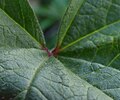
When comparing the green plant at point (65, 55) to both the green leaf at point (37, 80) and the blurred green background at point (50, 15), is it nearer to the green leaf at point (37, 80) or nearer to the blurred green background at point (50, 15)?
the green leaf at point (37, 80)

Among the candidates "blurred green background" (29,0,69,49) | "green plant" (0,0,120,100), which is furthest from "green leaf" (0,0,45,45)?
"blurred green background" (29,0,69,49)

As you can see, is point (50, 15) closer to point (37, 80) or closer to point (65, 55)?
point (65, 55)

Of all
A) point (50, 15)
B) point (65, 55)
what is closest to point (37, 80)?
point (65, 55)

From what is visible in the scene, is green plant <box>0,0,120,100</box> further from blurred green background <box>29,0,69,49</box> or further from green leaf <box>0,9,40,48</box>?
blurred green background <box>29,0,69,49</box>

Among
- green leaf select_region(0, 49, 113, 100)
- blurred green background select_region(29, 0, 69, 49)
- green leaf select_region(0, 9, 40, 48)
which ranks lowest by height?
blurred green background select_region(29, 0, 69, 49)

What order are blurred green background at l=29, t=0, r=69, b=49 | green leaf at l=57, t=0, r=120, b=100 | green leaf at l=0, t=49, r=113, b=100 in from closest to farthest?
Result: 1. green leaf at l=0, t=49, r=113, b=100
2. green leaf at l=57, t=0, r=120, b=100
3. blurred green background at l=29, t=0, r=69, b=49

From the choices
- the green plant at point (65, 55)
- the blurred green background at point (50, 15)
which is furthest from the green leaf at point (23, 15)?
the blurred green background at point (50, 15)
